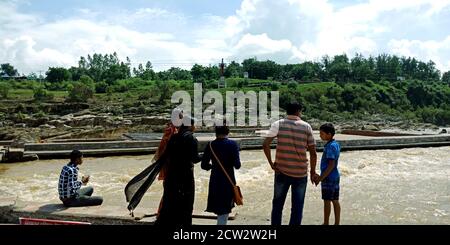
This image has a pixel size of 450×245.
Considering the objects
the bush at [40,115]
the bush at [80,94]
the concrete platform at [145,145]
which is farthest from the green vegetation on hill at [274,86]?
the concrete platform at [145,145]

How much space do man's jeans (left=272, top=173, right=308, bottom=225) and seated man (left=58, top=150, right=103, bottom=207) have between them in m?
2.49

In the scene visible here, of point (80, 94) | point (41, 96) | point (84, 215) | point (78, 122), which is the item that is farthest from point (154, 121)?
point (84, 215)

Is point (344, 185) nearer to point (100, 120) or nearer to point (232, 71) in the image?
point (100, 120)

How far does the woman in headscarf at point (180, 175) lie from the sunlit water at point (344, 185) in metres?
1.14

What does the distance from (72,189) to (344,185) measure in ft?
22.2

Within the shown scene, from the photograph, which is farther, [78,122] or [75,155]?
[78,122]

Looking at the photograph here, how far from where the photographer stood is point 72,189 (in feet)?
18.9

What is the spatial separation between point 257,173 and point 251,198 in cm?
292

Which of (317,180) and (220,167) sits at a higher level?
(220,167)

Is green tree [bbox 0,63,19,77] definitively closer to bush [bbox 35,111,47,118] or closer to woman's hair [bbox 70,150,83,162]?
bush [bbox 35,111,47,118]

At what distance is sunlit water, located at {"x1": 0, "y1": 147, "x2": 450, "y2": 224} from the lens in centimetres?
746

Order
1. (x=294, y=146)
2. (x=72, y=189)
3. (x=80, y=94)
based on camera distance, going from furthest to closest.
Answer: (x=80, y=94) < (x=72, y=189) < (x=294, y=146)
